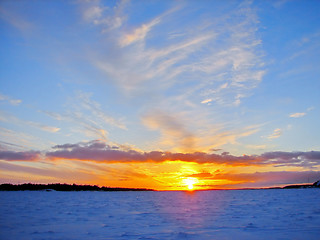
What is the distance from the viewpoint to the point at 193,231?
67.7ft

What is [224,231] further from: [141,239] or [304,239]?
[141,239]

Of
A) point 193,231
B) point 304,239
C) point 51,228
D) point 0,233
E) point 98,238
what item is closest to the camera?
point 304,239

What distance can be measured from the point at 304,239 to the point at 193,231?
778 centimetres

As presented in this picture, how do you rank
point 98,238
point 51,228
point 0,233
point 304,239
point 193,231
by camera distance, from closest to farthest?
point 304,239, point 98,238, point 0,233, point 193,231, point 51,228

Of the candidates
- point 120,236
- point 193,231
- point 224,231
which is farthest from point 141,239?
point 224,231

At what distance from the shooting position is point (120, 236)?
18.5m

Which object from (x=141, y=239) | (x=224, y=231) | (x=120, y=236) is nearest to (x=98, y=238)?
(x=120, y=236)

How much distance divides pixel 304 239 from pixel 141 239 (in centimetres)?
1041

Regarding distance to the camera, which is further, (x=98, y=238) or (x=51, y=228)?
(x=51, y=228)

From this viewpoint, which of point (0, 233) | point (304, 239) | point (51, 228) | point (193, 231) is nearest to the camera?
point (304, 239)

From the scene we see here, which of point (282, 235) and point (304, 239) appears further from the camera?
point (282, 235)

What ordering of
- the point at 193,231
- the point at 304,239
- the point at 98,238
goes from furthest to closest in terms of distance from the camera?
the point at 193,231 → the point at 98,238 → the point at 304,239

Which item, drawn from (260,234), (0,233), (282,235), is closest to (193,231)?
(260,234)

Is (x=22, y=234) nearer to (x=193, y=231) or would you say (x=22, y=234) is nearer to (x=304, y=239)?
(x=193, y=231)
